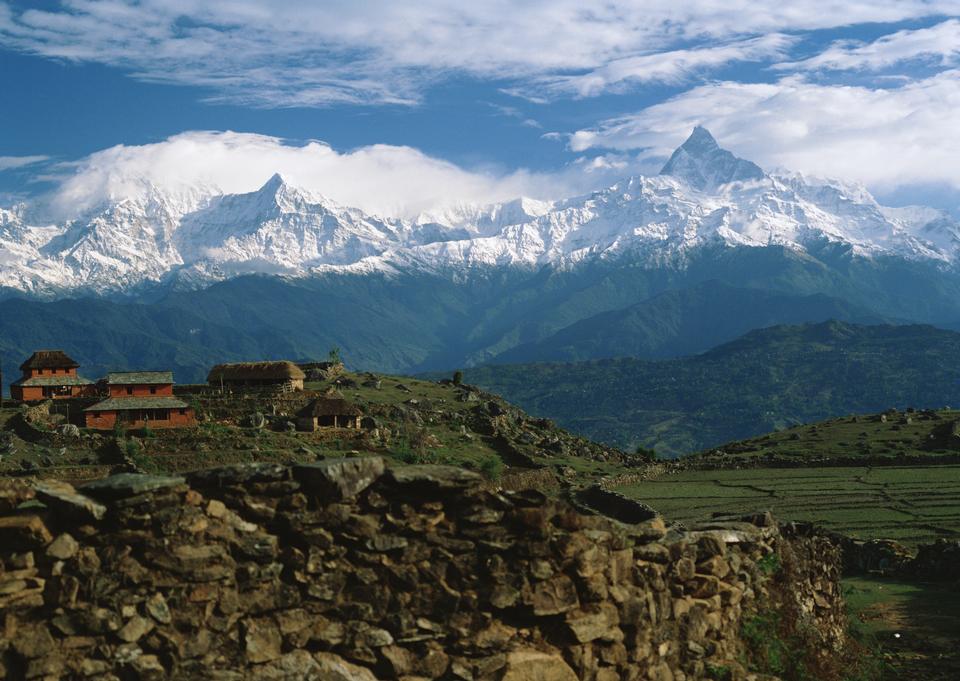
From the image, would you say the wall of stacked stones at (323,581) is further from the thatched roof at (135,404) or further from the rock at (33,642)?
the thatched roof at (135,404)

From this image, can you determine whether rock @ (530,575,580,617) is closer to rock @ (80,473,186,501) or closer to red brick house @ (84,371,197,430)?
rock @ (80,473,186,501)

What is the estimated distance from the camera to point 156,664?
31.4 ft

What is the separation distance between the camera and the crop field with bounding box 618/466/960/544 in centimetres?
4840

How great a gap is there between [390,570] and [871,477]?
6707 centimetres

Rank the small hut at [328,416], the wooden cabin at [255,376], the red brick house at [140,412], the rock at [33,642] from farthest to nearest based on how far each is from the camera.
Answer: the wooden cabin at [255,376] → the small hut at [328,416] → the red brick house at [140,412] → the rock at [33,642]

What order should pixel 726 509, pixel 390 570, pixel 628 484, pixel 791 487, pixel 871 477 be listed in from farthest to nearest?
pixel 628 484 < pixel 871 477 < pixel 791 487 < pixel 726 509 < pixel 390 570

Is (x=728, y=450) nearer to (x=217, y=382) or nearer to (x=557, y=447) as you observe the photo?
(x=557, y=447)

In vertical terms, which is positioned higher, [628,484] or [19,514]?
[19,514]

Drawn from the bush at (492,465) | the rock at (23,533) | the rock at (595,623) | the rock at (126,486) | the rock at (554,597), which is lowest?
the bush at (492,465)

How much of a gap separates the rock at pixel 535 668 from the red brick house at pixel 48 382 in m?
79.0

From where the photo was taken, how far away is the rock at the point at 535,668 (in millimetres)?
10633

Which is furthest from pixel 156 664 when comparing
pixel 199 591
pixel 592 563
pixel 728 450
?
pixel 728 450

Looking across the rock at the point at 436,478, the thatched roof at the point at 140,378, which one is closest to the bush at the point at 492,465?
the thatched roof at the point at 140,378

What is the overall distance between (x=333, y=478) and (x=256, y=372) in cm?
8034
